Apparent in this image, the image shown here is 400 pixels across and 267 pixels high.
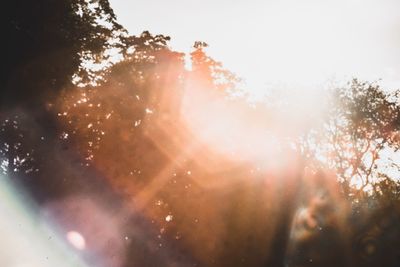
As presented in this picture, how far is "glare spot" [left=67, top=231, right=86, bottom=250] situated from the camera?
2108 centimetres

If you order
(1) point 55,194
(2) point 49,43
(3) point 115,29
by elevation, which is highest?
(3) point 115,29

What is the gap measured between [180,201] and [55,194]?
26.4 ft

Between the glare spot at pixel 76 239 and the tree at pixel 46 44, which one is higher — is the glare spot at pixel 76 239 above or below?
below

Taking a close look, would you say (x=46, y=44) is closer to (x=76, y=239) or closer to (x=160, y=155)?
(x=160, y=155)

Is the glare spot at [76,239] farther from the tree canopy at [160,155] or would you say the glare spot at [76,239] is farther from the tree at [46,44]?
the tree at [46,44]

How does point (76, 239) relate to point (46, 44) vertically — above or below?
below

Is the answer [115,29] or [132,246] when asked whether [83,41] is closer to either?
[115,29]

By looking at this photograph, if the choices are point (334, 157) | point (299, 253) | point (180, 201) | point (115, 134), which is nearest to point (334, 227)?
point (299, 253)

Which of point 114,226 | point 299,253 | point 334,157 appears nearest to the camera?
point 299,253

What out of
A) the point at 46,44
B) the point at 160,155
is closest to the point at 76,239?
the point at 160,155

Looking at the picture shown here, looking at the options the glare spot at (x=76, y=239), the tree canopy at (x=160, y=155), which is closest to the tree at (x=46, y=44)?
the tree canopy at (x=160, y=155)

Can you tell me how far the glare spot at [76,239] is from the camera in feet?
69.2

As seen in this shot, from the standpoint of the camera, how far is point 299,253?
18797 mm

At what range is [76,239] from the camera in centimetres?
2133
